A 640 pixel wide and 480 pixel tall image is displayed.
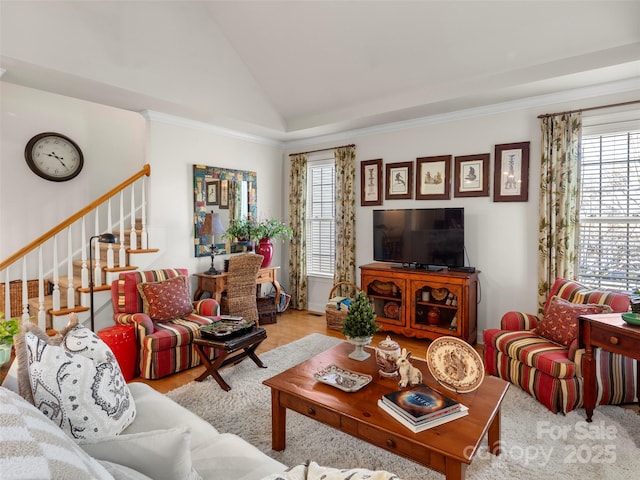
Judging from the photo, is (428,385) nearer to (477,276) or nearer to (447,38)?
(477,276)

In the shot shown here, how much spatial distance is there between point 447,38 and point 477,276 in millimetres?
2512

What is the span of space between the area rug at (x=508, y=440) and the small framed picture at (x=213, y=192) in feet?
8.63

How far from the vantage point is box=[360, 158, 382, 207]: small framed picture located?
16.4 ft

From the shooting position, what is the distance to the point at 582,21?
9.87ft

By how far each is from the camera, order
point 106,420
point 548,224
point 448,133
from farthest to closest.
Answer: point 448,133, point 548,224, point 106,420

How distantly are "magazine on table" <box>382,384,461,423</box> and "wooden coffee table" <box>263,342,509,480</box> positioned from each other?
0.18 feet

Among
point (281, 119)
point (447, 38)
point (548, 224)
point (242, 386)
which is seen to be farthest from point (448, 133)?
point (242, 386)

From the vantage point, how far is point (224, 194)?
16.8 feet

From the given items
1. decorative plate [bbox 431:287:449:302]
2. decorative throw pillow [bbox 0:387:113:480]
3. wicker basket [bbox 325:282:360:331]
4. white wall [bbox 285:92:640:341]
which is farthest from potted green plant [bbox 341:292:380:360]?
white wall [bbox 285:92:640:341]

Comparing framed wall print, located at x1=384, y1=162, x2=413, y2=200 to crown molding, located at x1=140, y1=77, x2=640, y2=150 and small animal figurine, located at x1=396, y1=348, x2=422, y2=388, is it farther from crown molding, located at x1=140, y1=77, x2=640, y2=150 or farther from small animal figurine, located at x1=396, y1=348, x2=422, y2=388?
small animal figurine, located at x1=396, y1=348, x2=422, y2=388

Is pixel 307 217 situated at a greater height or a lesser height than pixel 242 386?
greater

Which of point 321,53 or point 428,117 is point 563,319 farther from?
point 321,53

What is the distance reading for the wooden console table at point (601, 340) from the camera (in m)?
2.24

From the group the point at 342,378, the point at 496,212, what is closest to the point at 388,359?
the point at 342,378
